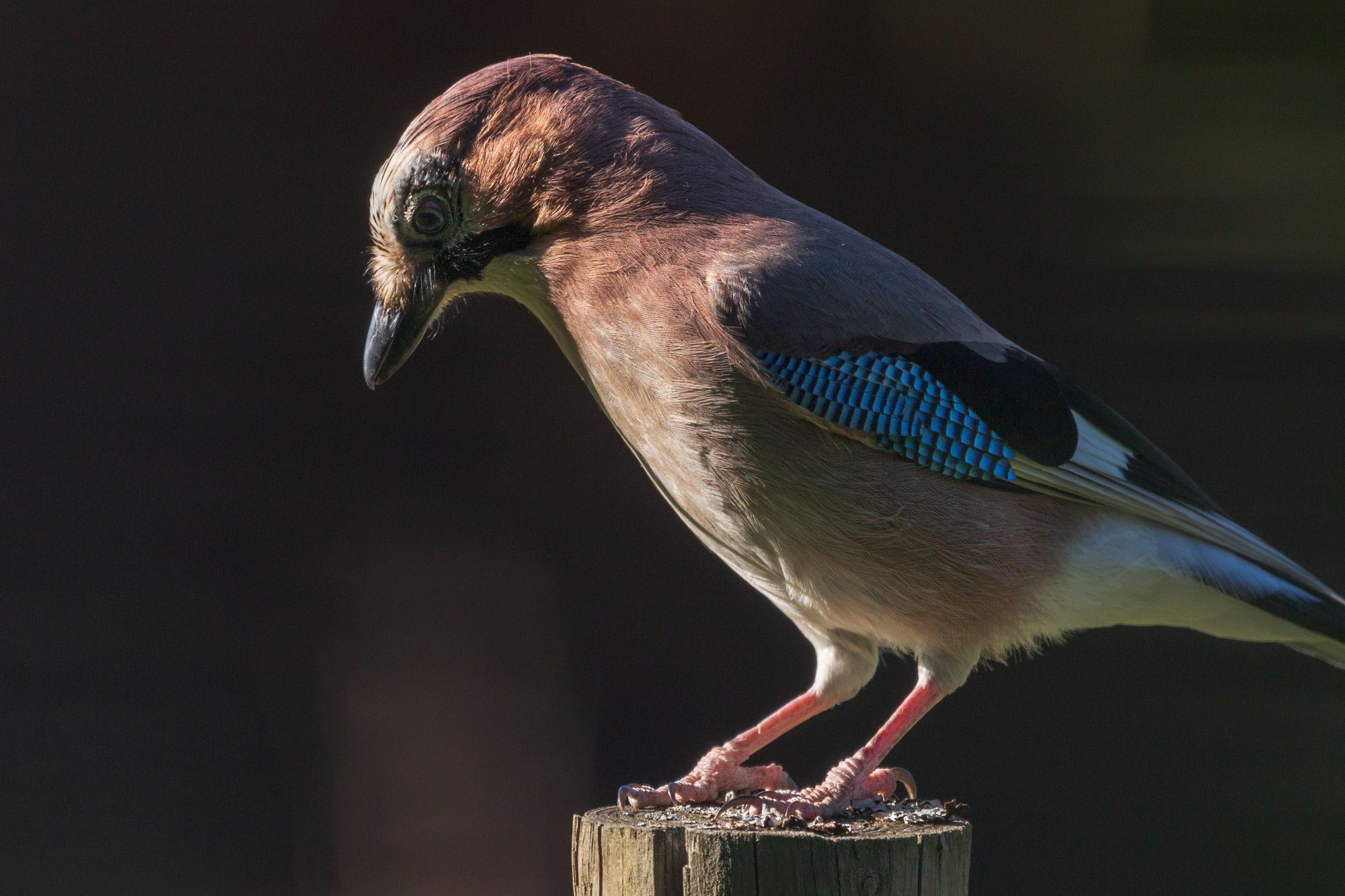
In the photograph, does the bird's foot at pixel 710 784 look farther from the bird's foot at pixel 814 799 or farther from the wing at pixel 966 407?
the wing at pixel 966 407

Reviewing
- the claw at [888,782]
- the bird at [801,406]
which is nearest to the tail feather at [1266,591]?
the bird at [801,406]

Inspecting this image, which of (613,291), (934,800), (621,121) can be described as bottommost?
(934,800)

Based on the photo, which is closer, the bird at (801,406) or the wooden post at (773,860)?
the wooden post at (773,860)

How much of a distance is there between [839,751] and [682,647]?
1.59 ft

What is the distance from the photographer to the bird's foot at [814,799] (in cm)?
193

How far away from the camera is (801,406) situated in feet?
6.56

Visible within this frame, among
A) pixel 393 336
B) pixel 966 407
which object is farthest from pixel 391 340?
pixel 966 407

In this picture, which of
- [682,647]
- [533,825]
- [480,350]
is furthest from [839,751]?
[480,350]

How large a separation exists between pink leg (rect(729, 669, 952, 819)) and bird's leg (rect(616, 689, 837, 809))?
90 millimetres

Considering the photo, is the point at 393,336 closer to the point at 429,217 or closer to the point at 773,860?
the point at 429,217

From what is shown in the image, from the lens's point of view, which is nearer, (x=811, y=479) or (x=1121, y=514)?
(x=811, y=479)

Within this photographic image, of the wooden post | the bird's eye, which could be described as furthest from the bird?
the wooden post

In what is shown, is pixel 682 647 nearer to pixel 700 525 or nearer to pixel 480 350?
pixel 480 350

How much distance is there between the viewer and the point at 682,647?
3.64 m
